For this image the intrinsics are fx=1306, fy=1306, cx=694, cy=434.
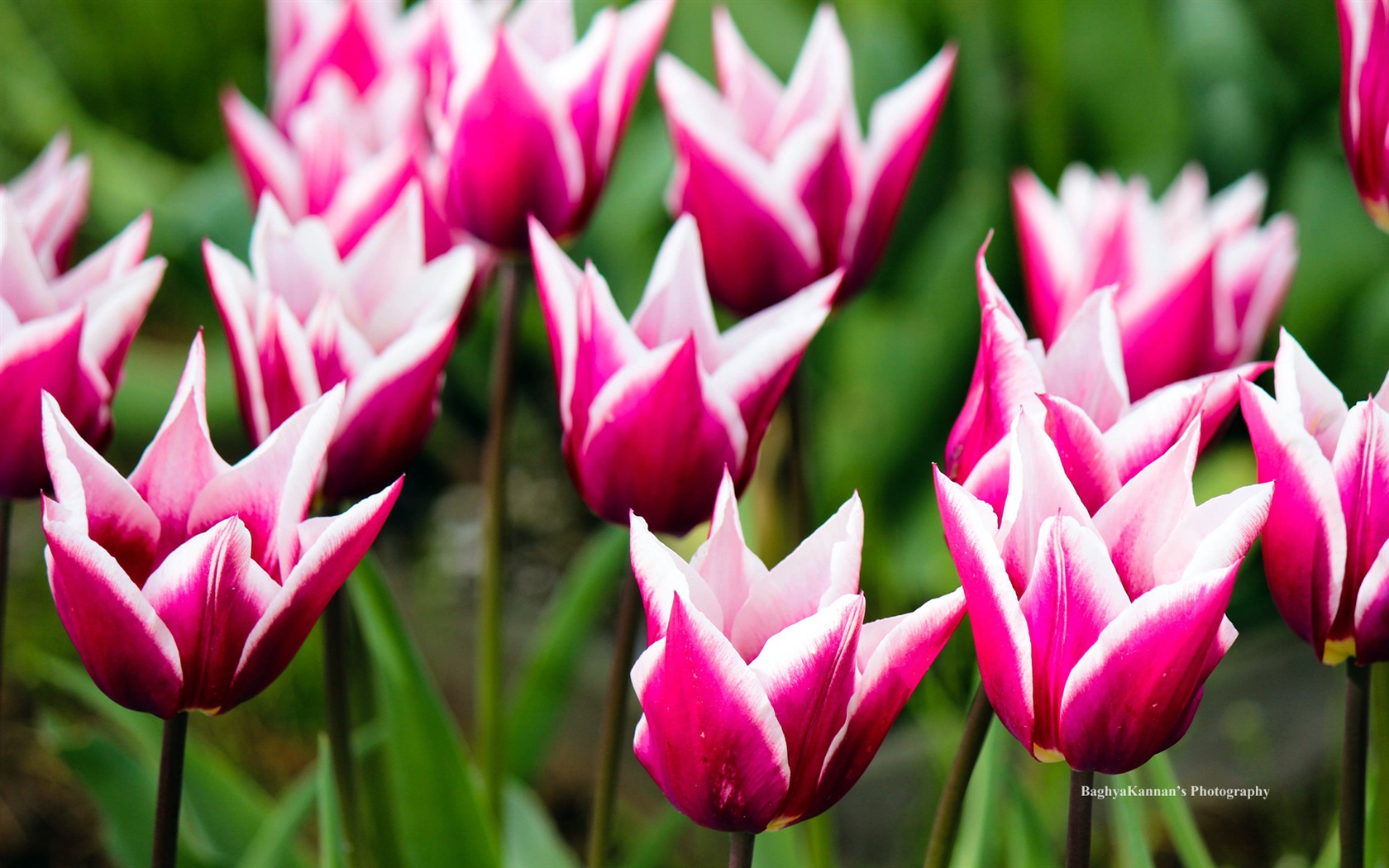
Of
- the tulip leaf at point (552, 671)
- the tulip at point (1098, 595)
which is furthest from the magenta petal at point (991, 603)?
the tulip leaf at point (552, 671)

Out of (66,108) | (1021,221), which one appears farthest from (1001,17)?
(66,108)

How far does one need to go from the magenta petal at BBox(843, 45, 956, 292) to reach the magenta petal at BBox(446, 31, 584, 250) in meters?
0.13

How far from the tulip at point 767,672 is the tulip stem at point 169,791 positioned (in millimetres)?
130

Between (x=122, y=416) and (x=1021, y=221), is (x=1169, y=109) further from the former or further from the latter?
(x=122, y=416)

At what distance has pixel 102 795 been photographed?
0.62m

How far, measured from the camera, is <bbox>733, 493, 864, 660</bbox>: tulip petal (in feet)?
1.09

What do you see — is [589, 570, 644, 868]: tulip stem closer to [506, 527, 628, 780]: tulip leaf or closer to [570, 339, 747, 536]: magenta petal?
[570, 339, 747, 536]: magenta petal

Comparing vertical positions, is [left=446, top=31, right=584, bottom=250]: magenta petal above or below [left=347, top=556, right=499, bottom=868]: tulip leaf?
above

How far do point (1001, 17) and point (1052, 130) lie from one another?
Answer: 0.17m

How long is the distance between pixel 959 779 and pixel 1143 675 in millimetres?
89

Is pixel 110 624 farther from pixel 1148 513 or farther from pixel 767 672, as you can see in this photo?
pixel 1148 513

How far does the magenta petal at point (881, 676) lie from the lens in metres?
0.33

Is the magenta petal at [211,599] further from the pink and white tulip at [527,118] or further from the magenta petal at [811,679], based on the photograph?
the pink and white tulip at [527,118]

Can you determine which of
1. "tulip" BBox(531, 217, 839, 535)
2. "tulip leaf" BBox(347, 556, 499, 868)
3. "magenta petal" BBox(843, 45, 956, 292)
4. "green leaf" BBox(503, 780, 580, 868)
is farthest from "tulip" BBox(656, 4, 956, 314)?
"green leaf" BBox(503, 780, 580, 868)
